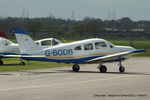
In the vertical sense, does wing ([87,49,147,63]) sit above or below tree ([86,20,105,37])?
below

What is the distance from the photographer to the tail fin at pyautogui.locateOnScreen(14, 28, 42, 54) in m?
24.8

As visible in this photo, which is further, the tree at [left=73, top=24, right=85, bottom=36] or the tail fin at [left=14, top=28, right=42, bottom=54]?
the tree at [left=73, top=24, right=85, bottom=36]

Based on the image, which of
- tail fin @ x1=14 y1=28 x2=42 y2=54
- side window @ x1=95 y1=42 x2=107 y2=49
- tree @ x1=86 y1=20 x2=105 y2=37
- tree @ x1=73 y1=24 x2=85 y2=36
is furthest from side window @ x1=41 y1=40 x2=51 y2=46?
tree @ x1=86 y1=20 x2=105 y2=37

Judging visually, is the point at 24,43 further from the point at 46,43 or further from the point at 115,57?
the point at 46,43

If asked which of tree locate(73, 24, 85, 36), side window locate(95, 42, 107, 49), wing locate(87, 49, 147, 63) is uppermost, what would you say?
tree locate(73, 24, 85, 36)

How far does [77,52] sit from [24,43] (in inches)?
134

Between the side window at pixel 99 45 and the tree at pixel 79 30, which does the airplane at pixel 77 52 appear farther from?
the tree at pixel 79 30

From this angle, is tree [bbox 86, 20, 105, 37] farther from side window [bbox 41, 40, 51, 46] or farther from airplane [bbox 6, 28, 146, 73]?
airplane [bbox 6, 28, 146, 73]

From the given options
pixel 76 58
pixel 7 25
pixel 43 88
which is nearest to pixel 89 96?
pixel 43 88

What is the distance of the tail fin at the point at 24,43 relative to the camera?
24812 mm

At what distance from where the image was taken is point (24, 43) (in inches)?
983

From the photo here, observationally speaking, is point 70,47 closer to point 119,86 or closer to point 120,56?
point 120,56

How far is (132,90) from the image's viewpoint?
15016 mm

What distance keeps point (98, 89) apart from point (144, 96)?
8.40 feet
